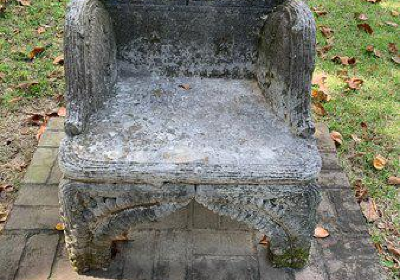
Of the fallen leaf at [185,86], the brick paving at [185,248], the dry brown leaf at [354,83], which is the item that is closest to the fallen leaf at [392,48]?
the dry brown leaf at [354,83]

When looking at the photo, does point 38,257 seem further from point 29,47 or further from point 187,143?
point 29,47

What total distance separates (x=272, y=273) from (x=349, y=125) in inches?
54.8

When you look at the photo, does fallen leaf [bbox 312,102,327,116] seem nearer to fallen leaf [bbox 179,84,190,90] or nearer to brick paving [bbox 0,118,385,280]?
brick paving [bbox 0,118,385,280]

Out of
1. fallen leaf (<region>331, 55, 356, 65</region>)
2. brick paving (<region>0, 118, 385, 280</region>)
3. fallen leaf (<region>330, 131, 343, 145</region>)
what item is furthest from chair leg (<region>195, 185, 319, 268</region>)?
fallen leaf (<region>331, 55, 356, 65</region>)

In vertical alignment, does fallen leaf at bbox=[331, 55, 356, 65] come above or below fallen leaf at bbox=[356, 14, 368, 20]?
below

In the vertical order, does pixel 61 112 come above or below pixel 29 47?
below

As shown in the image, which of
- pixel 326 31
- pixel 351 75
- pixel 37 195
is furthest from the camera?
pixel 326 31

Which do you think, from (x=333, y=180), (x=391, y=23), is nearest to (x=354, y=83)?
(x=333, y=180)

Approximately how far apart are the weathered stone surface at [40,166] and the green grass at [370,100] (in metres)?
1.83

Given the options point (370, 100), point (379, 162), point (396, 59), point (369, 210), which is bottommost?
point (369, 210)

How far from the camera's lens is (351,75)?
11.8 feet

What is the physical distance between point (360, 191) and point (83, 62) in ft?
5.77

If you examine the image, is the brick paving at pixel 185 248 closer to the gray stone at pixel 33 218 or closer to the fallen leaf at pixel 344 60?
the gray stone at pixel 33 218

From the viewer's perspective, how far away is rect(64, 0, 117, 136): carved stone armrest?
6.06 feet
